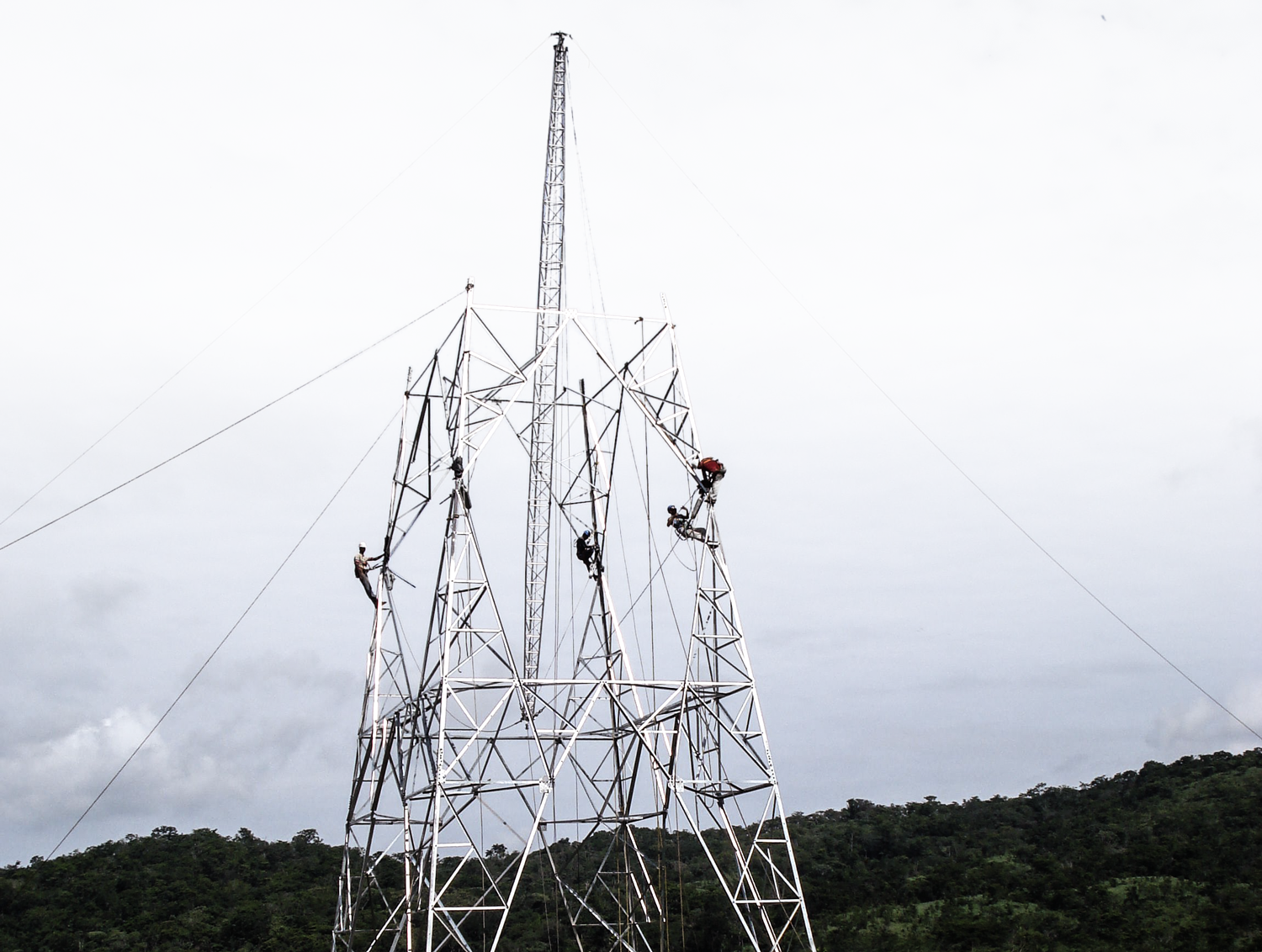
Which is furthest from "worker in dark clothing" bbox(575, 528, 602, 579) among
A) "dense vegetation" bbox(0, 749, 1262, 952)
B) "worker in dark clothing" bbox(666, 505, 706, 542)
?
"dense vegetation" bbox(0, 749, 1262, 952)

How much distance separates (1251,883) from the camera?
4731cm

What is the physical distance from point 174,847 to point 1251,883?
207 feet

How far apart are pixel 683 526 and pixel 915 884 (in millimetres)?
39739

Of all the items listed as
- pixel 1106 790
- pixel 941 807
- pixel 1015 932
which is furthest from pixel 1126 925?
pixel 941 807

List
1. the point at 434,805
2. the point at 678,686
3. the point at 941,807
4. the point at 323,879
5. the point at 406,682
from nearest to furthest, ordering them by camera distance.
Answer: the point at 434,805 → the point at 678,686 → the point at 406,682 → the point at 323,879 → the point at 941,807

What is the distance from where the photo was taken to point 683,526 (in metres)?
26.3

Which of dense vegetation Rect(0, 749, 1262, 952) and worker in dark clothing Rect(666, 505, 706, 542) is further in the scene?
dense vegetation Rect(0, 749, 1262, 952)

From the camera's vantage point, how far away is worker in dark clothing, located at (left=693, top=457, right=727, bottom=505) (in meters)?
25.9

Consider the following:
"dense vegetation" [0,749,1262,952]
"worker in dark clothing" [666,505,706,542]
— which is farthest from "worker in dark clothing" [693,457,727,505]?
"dense vegetation" [0,749,1262,952]

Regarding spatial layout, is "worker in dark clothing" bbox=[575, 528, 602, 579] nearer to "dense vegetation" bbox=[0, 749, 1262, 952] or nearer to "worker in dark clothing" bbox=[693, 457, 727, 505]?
"worker in dark clothing" bbox=[693, 457, 727, 505]

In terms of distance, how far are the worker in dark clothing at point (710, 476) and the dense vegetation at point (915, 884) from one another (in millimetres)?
19334

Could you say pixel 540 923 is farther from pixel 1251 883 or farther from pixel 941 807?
pixel 941 807

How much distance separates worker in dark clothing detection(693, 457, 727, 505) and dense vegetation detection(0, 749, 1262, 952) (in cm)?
1933

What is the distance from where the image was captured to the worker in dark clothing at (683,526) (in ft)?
85.3
